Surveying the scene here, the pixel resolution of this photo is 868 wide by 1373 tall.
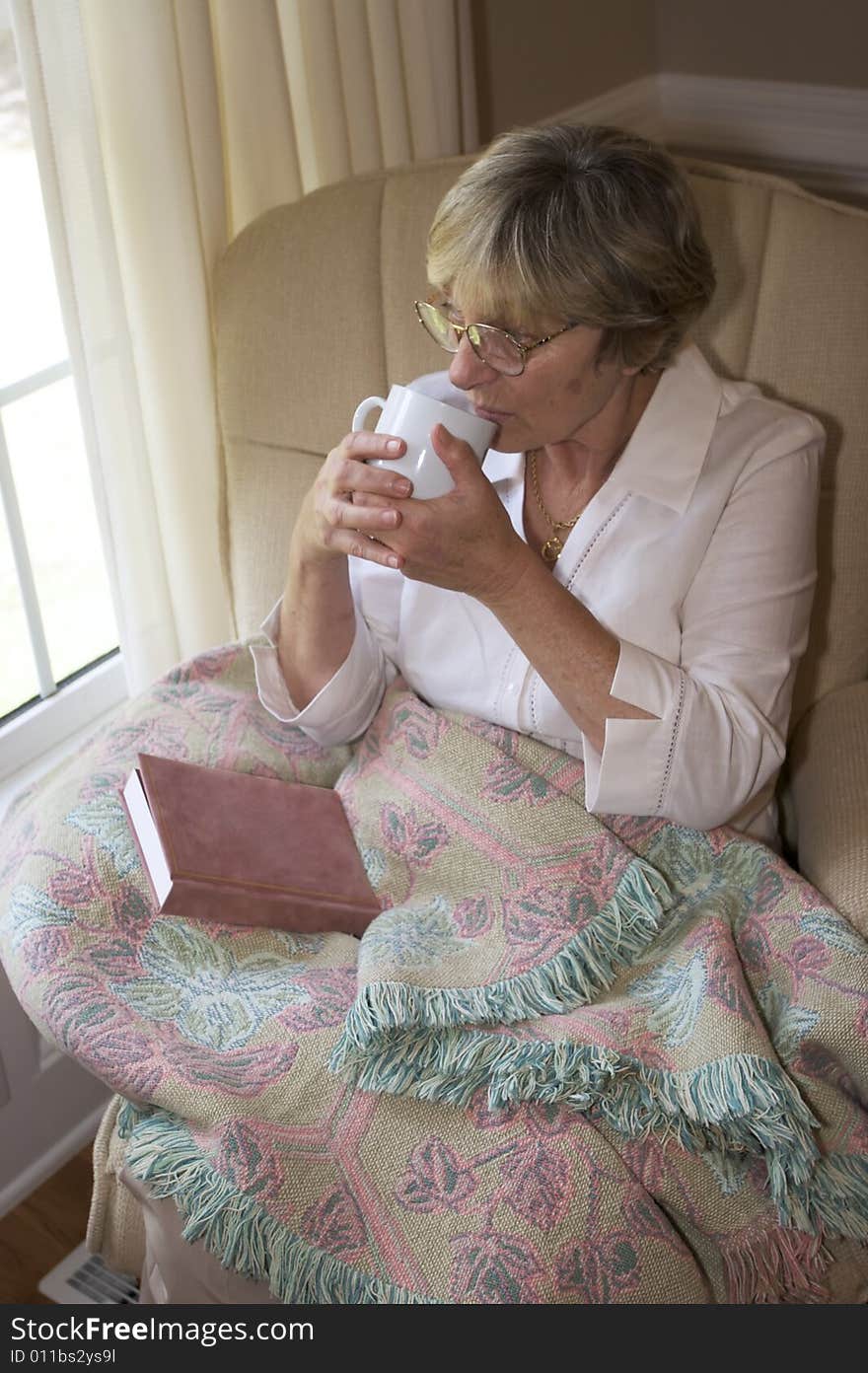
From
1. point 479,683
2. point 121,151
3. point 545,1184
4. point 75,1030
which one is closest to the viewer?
point 545,1184

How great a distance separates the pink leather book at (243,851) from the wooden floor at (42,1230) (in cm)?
70

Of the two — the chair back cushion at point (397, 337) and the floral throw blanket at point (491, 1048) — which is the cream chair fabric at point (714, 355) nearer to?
the chair back cushion at point (397, 337)

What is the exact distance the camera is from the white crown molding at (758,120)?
2.37m

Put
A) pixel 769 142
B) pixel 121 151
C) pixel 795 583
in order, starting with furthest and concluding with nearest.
Answer: pixel 769 142
pixel 121 151
pixel 795 583

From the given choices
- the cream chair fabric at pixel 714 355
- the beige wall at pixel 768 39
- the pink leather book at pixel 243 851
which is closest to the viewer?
the pink leather book at pixel 243 851

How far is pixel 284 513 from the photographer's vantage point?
68.4 inches

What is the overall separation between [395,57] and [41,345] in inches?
25.4

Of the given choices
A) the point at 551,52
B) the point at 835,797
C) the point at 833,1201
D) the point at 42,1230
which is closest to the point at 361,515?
the point at 835,797

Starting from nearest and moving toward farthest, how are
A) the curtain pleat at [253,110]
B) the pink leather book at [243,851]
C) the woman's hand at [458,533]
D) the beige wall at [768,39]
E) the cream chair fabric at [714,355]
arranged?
the woman's hand at [458,533]
the pink leather book at [243,851]
the cream chair fabric at [714,355]
the curtain pleat at [253,110]
the beige wall at [768,39]

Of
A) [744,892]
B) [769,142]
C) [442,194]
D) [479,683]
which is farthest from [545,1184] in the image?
[769,142]

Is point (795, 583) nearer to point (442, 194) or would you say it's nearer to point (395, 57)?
point (442, 194)

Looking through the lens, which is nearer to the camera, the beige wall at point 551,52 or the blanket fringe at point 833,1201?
the blanket fringe at point 833,1201

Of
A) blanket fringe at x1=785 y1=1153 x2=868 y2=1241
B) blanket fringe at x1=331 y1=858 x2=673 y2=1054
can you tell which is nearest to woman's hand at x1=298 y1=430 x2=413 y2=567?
blanket fringe at x1=331 y1=858 x2=673 y2=1054

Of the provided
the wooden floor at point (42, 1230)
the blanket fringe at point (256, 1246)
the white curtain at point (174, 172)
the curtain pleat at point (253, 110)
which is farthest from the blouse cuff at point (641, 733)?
the wooden floor at point (42, 1230)
